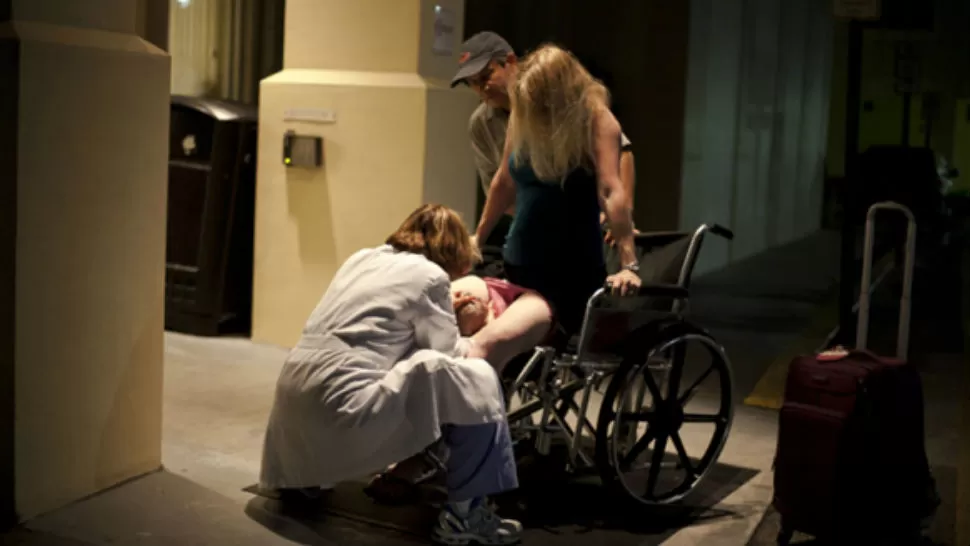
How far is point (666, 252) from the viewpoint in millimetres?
5363

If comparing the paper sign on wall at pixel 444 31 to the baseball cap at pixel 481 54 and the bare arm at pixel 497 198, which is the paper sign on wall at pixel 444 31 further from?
the bare arm at pixel 497 198

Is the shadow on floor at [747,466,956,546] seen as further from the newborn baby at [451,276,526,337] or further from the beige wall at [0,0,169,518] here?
the beige wall at [0,0,169,518]

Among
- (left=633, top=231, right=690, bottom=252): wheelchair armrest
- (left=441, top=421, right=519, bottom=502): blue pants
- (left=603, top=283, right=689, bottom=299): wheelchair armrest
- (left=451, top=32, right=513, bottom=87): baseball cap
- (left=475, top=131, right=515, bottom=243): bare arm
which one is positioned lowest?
(left=441, top=421, right=519, bottom=502): blue pants

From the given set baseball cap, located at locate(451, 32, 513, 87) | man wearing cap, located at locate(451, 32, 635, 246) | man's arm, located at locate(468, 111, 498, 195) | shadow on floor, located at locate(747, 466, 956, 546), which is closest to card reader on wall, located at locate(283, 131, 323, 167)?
man's arm, located at locate(468, 111, 498, 195)

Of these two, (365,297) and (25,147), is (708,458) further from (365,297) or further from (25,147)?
Result: (25,147)

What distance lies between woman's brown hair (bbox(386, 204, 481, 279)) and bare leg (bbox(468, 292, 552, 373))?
0.23 m

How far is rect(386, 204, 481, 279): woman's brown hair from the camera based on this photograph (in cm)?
469

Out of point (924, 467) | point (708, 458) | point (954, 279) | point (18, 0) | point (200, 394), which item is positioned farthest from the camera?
point (954, 279)

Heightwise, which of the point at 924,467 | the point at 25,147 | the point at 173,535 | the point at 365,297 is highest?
the point at 25,147

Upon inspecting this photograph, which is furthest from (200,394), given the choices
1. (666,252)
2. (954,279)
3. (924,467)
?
(954,279)

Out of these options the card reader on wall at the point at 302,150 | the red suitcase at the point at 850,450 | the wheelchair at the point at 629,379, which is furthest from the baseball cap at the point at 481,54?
the card reader on wall at the point at 302,150

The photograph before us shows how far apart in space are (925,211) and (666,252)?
11.5 meters

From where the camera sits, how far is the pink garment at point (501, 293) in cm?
497

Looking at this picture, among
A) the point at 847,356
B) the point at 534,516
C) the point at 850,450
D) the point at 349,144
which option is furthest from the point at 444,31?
the point at 850,450
